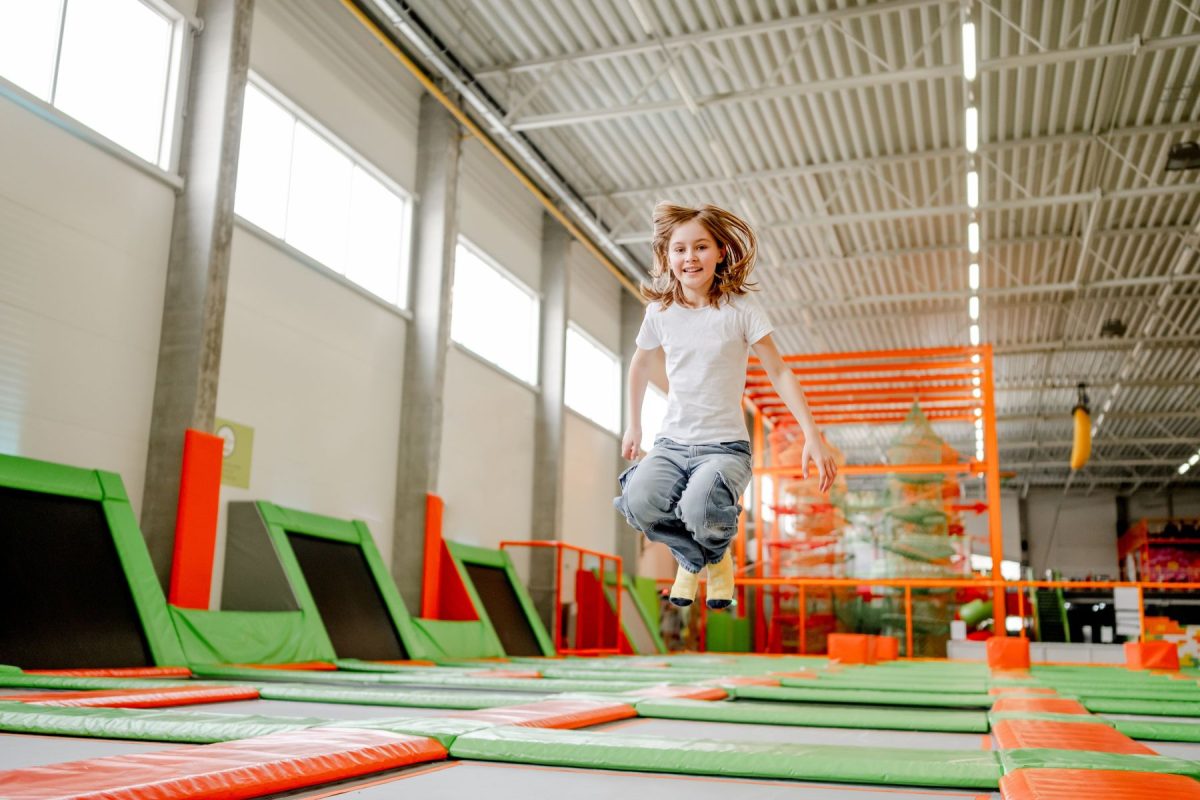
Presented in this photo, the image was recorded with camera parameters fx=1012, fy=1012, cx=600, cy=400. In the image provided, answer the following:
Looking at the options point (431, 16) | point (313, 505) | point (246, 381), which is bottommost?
point (313, 505)

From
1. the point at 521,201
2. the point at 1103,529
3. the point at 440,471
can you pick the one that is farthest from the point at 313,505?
the point at 1103,529

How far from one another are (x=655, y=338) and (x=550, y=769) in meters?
1.23

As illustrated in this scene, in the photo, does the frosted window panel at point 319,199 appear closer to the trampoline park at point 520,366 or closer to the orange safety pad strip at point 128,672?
the trampoline park at point 520,366

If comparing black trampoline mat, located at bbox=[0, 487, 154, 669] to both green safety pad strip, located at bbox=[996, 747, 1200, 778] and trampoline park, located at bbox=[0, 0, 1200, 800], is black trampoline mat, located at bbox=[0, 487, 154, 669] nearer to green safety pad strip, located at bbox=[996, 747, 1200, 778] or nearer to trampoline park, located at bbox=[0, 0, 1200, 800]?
trampoline park, located at bbox=[0, 0, 1200, 800]

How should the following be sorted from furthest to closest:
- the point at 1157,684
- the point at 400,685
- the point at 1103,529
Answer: the point at 1103,529 → the point at 1157,684 → the point at 400,685

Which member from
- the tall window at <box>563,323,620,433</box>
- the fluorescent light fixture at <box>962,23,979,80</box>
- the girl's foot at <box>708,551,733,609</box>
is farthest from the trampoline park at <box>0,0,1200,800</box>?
the fluorescent light fixture at <box>962,23,979,80</box>

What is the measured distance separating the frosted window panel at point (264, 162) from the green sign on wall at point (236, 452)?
1.58 metres

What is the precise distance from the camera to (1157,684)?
6.28 m

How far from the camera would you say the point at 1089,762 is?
7.04 ft

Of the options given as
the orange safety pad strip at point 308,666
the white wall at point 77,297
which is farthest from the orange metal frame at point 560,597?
the white wall at point 77,297

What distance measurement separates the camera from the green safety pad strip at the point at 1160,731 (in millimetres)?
3256

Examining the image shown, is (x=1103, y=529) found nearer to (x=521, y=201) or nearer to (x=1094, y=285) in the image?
(x=1094, y=285)

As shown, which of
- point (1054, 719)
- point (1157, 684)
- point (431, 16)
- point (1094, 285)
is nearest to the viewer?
point (1054, 719)

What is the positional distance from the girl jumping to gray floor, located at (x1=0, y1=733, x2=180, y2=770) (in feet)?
4.27
